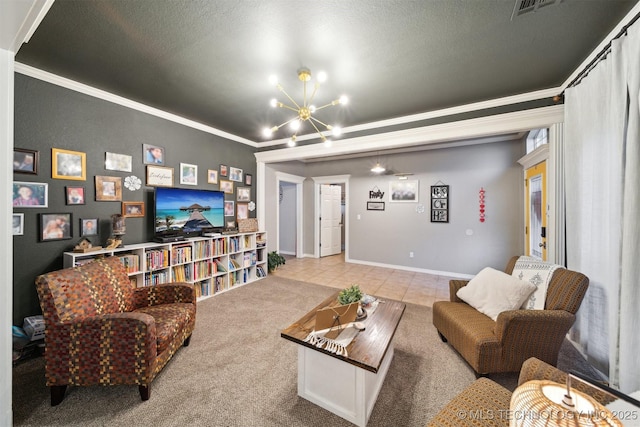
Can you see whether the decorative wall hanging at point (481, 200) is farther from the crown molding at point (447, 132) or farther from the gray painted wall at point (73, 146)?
the gray painted wall at point (73, 146)

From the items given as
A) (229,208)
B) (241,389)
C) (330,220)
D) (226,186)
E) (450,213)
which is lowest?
(241,389)

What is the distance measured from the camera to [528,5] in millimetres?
1510

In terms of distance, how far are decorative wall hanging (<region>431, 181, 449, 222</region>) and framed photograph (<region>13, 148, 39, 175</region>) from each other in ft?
18.2

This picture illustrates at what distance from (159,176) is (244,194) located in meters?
1.49

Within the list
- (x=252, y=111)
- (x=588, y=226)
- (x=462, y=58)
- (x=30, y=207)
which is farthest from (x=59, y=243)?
(x=588, y=226)

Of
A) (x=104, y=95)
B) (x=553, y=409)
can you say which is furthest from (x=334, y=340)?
(x=104, y=95)

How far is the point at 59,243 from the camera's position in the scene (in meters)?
2.43

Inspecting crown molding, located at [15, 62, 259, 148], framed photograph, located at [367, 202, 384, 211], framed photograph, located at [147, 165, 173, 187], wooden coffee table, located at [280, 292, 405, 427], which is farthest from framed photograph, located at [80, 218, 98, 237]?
framed photograph, located at [367, 202, 384, 211]

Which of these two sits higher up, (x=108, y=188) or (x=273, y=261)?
(x=108, y=188)

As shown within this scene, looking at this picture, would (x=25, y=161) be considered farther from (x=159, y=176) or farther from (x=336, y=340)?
(x=336, y=340)

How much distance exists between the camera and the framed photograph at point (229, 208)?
13.8ft

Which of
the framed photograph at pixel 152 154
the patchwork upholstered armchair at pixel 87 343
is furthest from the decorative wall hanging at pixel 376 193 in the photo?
the patchwork upholstered armchair at pixel 87 343

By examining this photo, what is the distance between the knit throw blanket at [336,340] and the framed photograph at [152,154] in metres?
3.12

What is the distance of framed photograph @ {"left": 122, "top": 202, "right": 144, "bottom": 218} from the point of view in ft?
9.64
